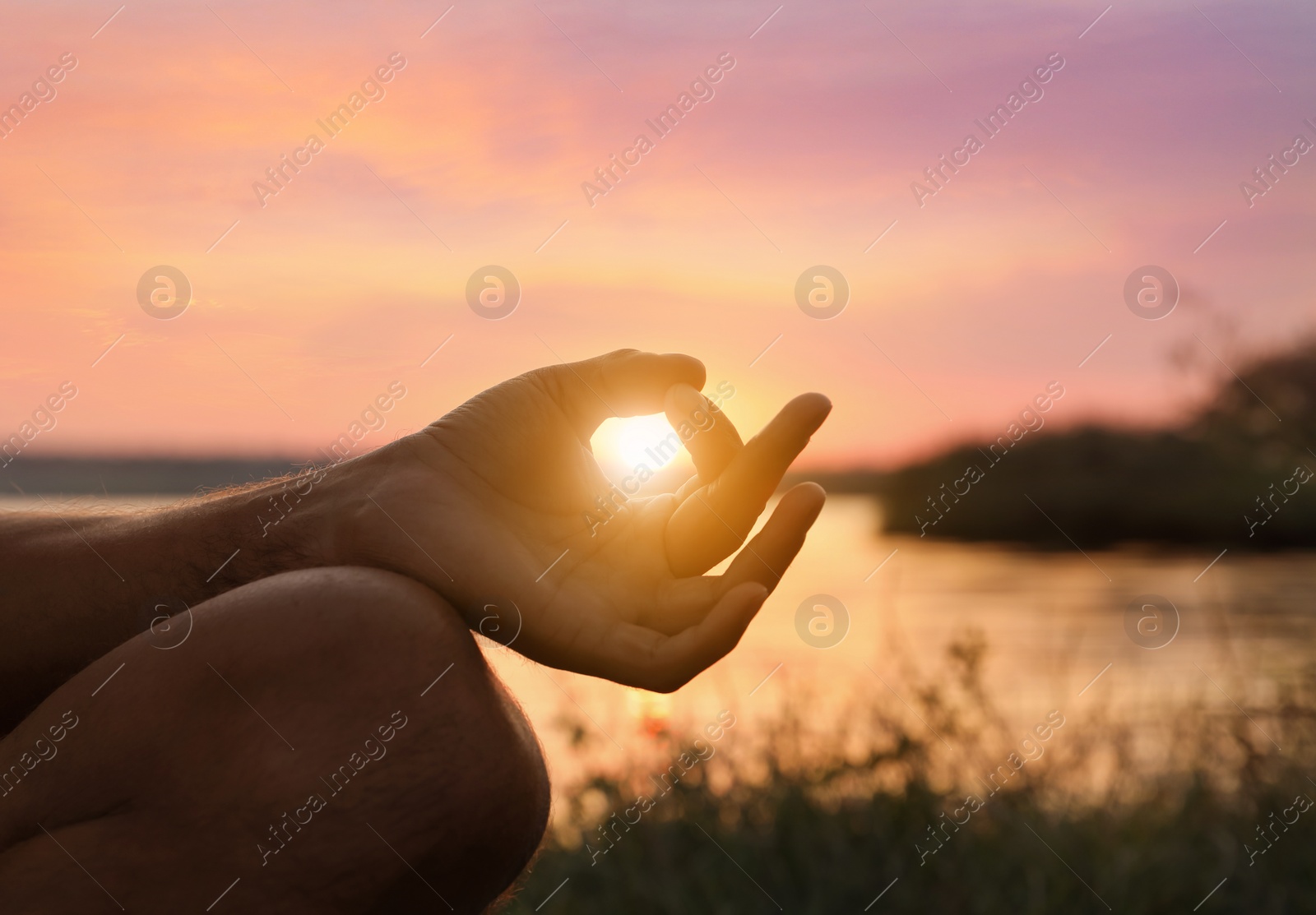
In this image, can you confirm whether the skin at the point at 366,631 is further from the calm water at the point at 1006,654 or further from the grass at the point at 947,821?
the grass at the point at 947,821

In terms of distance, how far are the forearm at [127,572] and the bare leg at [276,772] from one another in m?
0.45

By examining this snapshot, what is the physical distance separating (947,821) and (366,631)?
10.4 ft

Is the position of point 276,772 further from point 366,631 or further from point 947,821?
point 947,821

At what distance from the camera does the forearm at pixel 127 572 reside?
7.84 ft

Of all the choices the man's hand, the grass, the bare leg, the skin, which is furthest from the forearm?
the grass

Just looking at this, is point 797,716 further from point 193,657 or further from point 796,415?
point 193,657

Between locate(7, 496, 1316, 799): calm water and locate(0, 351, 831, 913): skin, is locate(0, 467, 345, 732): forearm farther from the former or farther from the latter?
locate(7, 496, 1316, 799): calm water

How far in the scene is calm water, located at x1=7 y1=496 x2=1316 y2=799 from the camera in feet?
16.0

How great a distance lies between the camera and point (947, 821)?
4285mm

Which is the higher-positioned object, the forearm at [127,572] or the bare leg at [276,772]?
the forearm at [127,572]

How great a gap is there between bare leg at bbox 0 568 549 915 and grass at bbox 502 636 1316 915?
2.24 m

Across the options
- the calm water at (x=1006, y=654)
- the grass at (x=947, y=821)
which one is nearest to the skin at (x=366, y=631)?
the calm water at (x=1006, y=654)

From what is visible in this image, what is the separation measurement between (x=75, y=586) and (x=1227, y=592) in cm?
919

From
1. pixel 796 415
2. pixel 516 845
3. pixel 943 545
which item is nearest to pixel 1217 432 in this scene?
pixel 796 415
